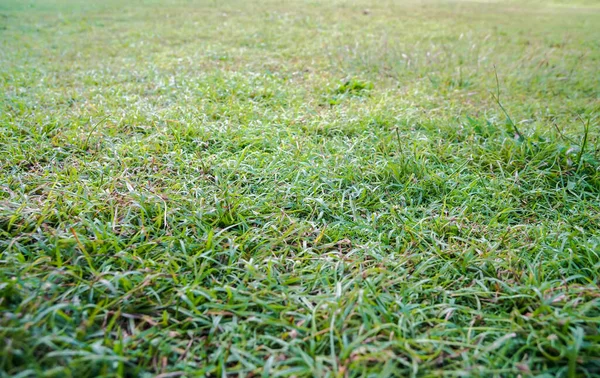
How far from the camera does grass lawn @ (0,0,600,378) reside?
1.31 metres

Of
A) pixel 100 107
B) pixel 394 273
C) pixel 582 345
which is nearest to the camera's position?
pixel 582 345

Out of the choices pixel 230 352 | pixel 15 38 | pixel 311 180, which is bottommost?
pixel 230 352

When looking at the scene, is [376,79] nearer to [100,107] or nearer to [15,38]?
[100,107]

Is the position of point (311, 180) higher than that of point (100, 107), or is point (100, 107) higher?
point (100, 107)

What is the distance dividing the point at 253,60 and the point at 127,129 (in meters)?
2.35

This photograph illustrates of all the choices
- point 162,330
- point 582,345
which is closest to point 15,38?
point 162,330

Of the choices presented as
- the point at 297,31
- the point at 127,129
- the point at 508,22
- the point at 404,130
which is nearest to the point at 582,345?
the point at 404,130

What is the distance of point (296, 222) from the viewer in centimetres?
193

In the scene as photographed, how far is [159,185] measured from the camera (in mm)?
2160

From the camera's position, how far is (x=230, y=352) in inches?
52.1

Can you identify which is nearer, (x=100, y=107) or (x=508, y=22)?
(x=100, y=107)

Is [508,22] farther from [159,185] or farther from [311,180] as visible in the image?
[159,185]

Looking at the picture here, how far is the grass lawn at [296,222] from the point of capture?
4.31 feet

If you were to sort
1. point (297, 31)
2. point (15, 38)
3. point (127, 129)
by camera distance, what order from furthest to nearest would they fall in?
point (297, 31) < point (15, 38) < point (127, 129)
